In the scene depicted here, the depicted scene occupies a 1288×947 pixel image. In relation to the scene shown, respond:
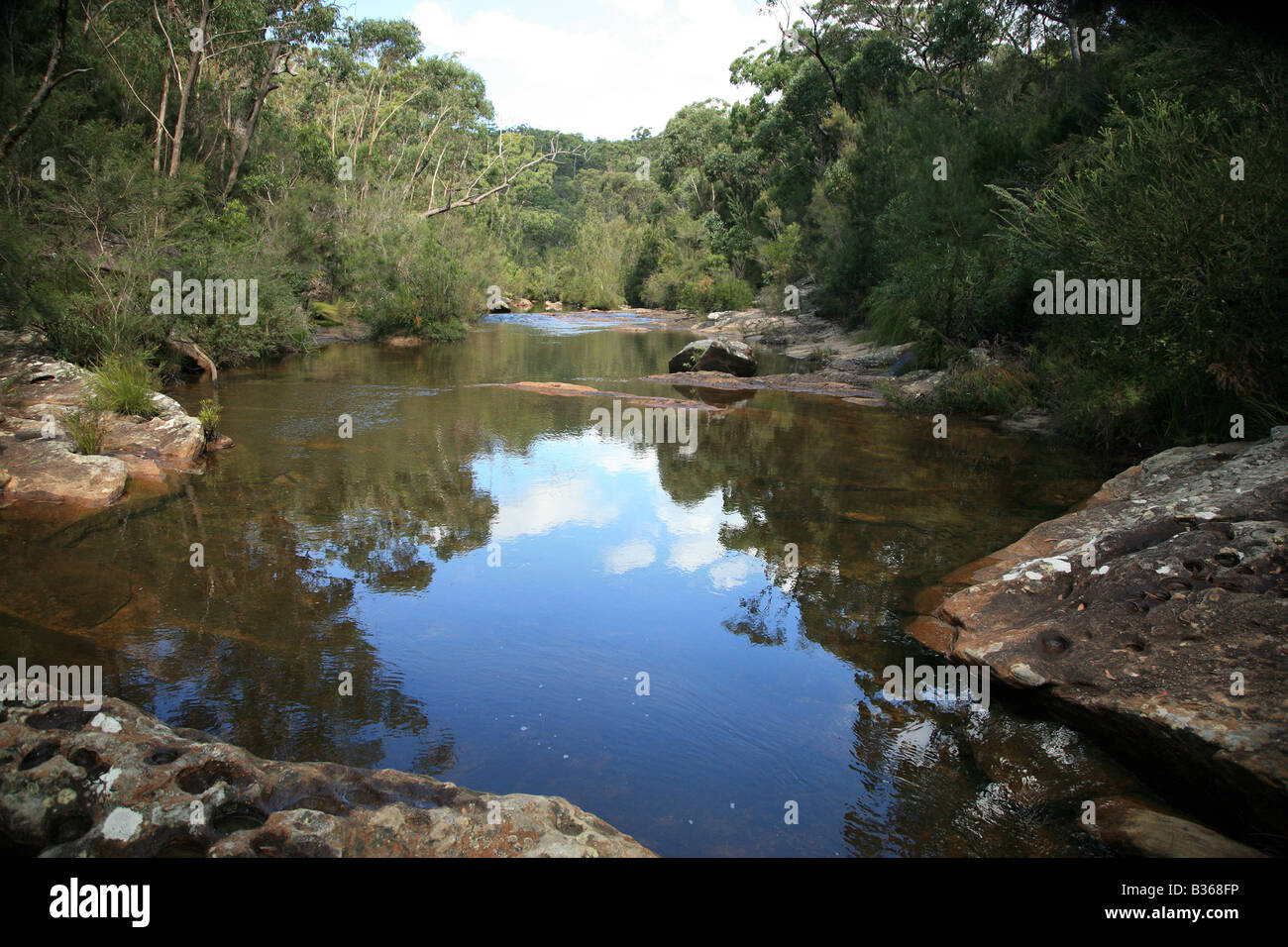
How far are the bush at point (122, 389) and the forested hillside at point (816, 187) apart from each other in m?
1.25

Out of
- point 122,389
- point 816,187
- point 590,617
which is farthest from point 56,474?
point 816,187

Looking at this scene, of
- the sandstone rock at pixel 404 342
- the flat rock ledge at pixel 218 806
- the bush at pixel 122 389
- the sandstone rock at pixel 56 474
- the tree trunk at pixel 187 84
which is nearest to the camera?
the flat rock ledge at pixel 218 806

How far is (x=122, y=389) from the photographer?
989 cm

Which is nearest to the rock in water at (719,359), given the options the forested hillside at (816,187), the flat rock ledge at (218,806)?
the forested hillside at (816,187)

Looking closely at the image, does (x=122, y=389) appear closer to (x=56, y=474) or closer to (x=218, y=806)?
(x=56, y=474)

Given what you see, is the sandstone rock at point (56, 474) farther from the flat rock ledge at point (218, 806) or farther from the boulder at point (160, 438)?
the flat rock ledge at point (218, 806)

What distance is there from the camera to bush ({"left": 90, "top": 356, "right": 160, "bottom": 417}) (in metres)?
9.81

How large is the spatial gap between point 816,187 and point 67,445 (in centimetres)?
2881

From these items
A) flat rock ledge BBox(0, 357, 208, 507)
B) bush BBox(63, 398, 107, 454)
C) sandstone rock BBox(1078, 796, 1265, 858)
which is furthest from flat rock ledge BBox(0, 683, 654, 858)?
bush BBox(63, 398, 107, 454)

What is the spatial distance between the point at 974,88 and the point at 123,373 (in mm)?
27065

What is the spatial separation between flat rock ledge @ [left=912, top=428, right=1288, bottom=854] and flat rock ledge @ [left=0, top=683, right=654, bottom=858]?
2765mm

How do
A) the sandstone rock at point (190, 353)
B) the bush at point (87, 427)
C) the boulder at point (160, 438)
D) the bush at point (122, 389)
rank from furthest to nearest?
the sandstone rock at point (190, 353)
the bush at point (122, 389)
the boulder at point (160, 438)
the bush at point (87, 427)

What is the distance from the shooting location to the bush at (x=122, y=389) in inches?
386

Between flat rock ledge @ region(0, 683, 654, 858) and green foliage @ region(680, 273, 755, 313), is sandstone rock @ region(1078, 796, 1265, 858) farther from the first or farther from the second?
green foliage @ region(680, 273, 755, 313)
